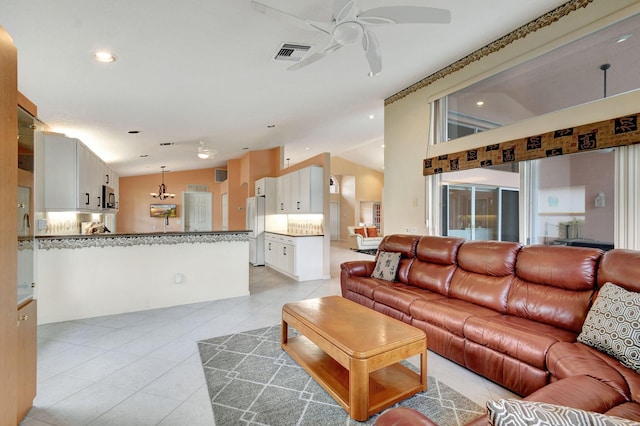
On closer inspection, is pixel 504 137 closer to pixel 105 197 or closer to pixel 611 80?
pixel 611 80

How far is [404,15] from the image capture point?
2.10 m

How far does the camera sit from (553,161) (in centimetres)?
309

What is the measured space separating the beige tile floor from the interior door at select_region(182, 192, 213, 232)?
658cm

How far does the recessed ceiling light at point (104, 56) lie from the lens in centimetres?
253

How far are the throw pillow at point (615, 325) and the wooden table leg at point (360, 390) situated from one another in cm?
141

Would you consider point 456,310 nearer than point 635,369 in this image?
No

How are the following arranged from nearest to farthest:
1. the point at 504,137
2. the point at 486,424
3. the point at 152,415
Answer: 1. the point at 486,424
2. the point at 152,415
3. the point at 504,137

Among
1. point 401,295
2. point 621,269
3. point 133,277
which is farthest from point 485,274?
point 133,277

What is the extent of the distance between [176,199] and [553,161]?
10132 mm

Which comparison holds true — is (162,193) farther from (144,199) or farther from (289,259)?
(289,259)

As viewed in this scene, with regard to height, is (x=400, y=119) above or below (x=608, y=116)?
above

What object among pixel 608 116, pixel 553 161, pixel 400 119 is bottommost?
pixel 553 161

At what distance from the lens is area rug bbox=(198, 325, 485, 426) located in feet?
6.04

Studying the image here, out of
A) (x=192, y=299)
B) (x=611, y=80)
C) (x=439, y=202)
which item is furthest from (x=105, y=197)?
(x=611, y=80)
